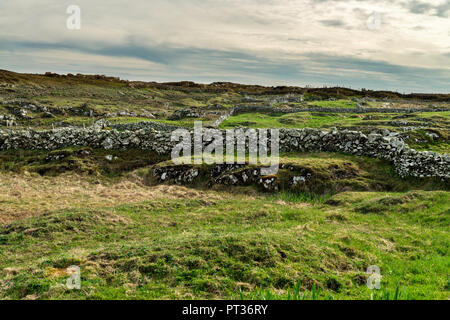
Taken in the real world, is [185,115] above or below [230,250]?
above

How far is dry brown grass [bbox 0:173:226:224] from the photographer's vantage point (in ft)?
57.6

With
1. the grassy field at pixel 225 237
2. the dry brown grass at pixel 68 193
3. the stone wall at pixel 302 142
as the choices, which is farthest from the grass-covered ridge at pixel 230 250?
the stone wall at pixel 302 142

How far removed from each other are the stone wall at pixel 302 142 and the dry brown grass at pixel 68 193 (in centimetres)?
619

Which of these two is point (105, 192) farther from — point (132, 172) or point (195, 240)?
point (195, 240)

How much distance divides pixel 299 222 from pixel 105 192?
14.2 meters

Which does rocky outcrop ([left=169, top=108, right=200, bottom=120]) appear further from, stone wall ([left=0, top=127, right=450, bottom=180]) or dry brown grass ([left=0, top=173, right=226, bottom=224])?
dry brown grass ([left=0, top=173, right=226, bottom=224])

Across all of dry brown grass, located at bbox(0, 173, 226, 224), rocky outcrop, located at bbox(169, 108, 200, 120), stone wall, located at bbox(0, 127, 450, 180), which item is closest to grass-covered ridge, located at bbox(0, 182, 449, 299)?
dry brown grass, located at bbox(0, 173, 226, 224)

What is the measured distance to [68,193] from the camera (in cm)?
2123

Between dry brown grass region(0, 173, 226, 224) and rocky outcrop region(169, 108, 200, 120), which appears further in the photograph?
rocky outcrop region(169, 108, 200, 120)

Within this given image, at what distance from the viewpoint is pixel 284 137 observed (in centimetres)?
2994

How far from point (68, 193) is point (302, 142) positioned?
67.9 ft

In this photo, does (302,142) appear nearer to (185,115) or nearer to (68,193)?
(68,193)

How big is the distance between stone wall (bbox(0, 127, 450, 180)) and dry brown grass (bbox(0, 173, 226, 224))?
619 centimetres

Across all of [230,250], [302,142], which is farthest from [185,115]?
[230,250]
